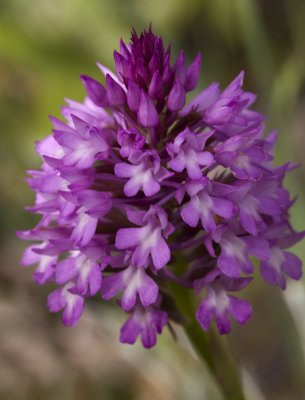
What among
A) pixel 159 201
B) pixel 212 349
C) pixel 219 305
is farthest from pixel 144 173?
pixel 212 349

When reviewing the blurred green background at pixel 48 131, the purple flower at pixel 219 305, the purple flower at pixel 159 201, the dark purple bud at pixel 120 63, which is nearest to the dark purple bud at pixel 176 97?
the purple flower at pixel 159 201

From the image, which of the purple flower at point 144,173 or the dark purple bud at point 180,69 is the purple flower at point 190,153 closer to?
the purple flower at point 144,173

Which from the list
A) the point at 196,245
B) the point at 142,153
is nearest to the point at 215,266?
the point at 196,245

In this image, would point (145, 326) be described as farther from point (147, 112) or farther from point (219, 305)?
point (147, 112)

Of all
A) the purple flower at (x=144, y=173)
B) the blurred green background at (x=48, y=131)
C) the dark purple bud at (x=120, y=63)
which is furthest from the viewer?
the blurred green background at (x=48, y=131)

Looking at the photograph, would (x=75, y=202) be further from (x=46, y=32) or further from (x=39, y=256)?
(x=46, y=32)

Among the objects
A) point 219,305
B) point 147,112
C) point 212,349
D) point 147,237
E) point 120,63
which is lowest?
point 212,349
